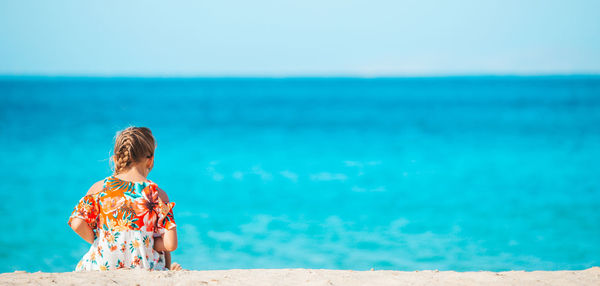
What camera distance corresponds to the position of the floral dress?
312cm

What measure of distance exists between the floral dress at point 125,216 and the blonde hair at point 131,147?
0.12 m

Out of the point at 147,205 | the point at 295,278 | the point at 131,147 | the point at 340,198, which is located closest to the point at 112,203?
the point at 147,205

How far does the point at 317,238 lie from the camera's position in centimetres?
761

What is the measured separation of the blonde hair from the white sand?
2.33ft

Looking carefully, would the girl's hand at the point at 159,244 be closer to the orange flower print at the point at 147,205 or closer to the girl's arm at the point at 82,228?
the orange flower print at the point at 147,205

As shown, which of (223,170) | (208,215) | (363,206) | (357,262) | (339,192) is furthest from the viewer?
(223,170)

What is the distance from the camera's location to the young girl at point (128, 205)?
307 cm

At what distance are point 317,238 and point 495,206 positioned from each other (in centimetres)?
400

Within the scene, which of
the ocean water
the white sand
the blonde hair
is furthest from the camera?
the ocean water

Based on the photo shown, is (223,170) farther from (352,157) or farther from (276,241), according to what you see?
(276,241)

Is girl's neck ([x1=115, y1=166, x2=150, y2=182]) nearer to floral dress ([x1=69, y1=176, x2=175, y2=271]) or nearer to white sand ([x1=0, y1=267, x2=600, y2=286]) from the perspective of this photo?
floral dress ([x1=69, y1=176, x2=175, y2=271])

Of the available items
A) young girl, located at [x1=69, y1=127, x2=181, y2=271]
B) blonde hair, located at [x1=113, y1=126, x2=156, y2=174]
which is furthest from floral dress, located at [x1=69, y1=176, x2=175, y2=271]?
blonde hair, located at [x1=113, y1=126, x2=156, y2=174]

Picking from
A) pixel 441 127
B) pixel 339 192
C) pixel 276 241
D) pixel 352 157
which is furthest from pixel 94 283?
pixel 441 127

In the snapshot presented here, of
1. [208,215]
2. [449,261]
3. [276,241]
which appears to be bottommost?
[449,261]
